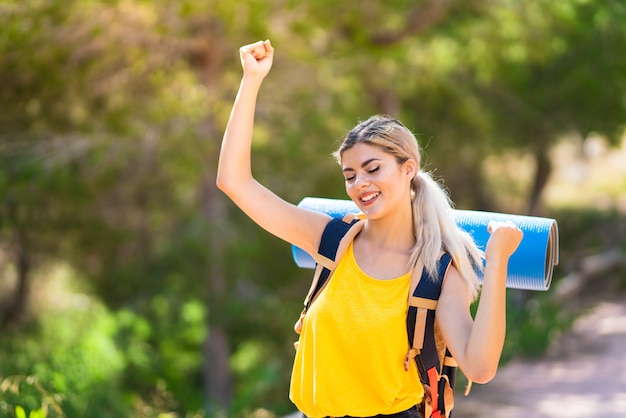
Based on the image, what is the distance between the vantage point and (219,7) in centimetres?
793

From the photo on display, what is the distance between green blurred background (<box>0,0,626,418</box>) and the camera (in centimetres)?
848

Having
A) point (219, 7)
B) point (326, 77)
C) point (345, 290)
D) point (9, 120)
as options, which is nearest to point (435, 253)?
point (345, 290)

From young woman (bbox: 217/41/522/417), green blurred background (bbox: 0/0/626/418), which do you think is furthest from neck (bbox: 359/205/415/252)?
green blurred background (bbox: 0/0/626/418)

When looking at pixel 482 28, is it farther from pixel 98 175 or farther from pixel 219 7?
pixel 98 175

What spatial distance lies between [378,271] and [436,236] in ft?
0.52

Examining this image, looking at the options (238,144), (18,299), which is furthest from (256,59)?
(18,299)

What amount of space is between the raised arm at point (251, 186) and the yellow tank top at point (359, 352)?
228 mm

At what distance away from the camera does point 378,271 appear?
2.05m

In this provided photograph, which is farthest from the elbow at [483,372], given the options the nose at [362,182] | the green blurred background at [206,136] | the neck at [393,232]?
the green blurred background at [206,136]

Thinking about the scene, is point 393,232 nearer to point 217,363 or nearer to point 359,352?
point 359,352

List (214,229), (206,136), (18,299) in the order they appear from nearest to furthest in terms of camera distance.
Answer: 1. (206,136)
2. (214,229)
3. (18,299)

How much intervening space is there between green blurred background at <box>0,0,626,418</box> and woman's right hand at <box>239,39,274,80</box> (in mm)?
3489

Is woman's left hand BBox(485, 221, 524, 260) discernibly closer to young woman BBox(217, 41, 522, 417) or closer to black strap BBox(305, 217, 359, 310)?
young woman BBox(217, 41, 522, 417)

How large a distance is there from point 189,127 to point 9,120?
1899 millimetres
